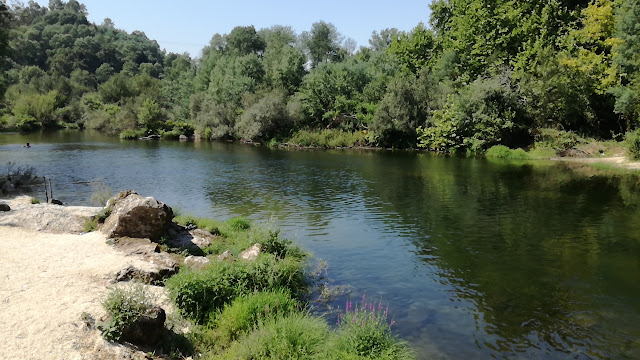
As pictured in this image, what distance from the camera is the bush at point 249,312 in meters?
9.71

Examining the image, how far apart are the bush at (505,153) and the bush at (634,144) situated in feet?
32.4

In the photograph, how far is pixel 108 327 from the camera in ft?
27.8

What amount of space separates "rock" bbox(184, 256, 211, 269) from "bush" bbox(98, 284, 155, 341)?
4.16m

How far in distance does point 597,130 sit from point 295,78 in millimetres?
45770

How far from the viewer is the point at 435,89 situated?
195ft

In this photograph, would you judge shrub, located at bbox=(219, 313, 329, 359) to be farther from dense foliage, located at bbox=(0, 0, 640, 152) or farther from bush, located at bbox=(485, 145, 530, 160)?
bush, located at bbox=(485, 145, 530, 160)

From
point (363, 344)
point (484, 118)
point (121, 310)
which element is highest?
point (484, 118)

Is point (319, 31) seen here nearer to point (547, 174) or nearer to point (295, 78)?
point (295, 78)

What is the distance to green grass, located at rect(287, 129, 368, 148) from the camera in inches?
2506

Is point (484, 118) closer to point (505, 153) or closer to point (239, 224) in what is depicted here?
point (505, 153)

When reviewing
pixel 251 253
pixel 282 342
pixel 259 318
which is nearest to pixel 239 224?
pixel 251 253

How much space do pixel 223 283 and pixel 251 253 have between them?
8.79 feet

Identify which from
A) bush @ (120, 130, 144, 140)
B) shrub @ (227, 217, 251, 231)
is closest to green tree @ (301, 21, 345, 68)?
bush @ (120, 130, 144, 140)

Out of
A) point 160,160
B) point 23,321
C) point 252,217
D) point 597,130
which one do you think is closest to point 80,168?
point 160,160
